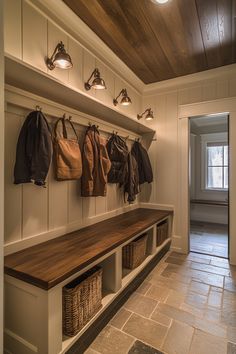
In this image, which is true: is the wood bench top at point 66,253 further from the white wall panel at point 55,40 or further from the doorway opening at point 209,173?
the doorway opening at point 209,173

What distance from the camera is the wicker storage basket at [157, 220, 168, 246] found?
9.01 ft

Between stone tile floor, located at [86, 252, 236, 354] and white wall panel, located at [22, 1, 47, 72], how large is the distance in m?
→ 2.13

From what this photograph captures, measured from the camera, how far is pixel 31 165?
56.0 inches

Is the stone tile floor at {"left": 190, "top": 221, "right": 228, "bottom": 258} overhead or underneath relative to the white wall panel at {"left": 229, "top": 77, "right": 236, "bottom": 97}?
underneath

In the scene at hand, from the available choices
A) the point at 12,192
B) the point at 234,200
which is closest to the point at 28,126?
the point at 12,192

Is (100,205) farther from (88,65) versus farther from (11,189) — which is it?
(88,65)

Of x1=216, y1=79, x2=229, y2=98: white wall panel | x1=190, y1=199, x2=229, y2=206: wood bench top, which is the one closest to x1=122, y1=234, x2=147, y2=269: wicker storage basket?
x1=216, y1=79, x2=229, y2=98: white wall panel

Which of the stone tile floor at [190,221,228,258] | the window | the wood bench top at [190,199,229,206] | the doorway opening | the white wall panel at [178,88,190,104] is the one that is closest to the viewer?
the white wall panel at [178,88,190,104]

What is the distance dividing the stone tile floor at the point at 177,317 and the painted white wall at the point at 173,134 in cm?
81

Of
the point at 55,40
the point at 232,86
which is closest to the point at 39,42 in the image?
the point at 55,40

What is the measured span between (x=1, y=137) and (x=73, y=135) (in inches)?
40.2

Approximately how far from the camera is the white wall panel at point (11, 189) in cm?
142

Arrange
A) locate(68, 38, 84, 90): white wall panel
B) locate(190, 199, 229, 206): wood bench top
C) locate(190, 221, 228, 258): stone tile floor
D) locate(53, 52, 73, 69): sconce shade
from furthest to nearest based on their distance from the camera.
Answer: locate(190, 199, 229, 206): wood bench top, locate(190, 221, 228, 258): stone tile floor, locate(68, 38, 84, 90): white wall panel, locate(53, 52, 73, 69): sconce shade

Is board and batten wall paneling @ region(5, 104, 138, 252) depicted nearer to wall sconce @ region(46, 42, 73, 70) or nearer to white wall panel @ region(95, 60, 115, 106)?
wall sconce @ region(46, 42, 73, 70)
